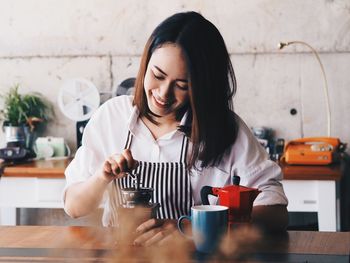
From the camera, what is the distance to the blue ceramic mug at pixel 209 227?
4.24 ft

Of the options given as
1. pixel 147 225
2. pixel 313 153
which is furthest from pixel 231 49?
pixel 147 225

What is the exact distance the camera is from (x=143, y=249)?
1.34m

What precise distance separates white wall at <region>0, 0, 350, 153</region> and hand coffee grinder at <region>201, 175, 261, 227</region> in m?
2.05

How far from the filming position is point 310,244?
4.61 feet

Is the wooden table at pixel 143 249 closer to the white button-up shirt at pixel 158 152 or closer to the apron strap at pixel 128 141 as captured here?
the white button-up shirt at pixel 158 152

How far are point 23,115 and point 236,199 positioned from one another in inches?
94.4

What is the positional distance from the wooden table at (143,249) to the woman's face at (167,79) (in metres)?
0.46

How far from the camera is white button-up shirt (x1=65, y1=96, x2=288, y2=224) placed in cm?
178

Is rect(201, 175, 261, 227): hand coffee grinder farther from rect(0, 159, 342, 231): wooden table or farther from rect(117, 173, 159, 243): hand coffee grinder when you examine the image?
rect(0, 159, 342, 231): wooden table

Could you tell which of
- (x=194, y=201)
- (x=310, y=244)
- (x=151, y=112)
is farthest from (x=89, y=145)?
(x=310, y=244)

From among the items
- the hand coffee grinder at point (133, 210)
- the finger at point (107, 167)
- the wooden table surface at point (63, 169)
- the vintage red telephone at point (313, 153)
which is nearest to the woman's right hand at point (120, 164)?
the finger at point (107, 167)

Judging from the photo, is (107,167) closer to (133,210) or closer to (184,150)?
(133,210)


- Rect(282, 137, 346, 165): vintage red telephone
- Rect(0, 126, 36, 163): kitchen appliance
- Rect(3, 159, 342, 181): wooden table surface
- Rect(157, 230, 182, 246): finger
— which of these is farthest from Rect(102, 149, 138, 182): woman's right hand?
Rect(0, 126, 36, 163): kitchen appliance

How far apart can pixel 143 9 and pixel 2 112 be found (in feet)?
3.80
